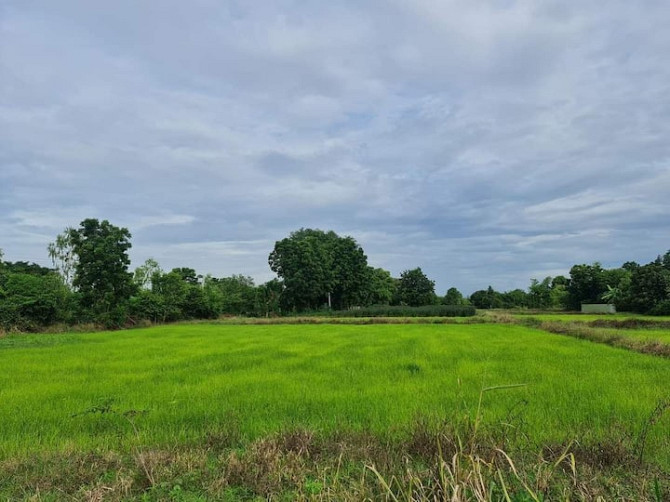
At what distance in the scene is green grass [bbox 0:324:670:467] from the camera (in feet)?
15.5

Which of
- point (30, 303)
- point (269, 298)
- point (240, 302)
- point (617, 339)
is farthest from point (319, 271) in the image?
point (617, 339)

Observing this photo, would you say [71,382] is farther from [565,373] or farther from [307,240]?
[307,240]

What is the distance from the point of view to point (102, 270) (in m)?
28.6

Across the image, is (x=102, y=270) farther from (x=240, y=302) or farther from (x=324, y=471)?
(x=324, y=471)

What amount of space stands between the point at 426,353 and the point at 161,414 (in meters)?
7.86

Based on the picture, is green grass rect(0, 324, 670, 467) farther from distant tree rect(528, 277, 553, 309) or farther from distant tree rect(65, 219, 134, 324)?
distant tree rect(528, 277, 553, 309)

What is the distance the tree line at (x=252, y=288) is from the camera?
27.6 meters

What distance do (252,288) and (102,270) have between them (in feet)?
69.1

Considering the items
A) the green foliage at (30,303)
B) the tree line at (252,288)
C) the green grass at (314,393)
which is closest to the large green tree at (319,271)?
the tree line at (252,288)

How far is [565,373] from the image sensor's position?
850 cm

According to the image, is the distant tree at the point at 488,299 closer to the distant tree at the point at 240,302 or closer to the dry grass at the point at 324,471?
the distant tree at the point at 240,302

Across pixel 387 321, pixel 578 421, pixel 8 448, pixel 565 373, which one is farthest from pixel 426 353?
pixel 387 321

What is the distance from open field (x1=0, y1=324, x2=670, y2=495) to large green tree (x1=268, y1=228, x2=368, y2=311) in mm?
35129

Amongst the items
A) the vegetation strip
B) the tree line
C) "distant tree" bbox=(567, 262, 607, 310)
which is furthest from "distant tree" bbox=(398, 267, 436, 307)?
the vegetation strip
